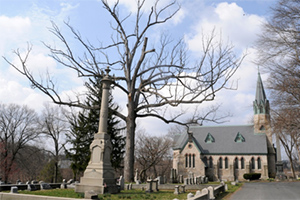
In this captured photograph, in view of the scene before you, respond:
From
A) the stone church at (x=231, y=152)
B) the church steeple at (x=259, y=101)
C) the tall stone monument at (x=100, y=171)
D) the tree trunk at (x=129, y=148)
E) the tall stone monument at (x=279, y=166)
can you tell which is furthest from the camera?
the church steeple at (x=259, y=101)

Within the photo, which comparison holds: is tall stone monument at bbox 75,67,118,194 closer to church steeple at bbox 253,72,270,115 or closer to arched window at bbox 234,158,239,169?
arched window at bbox 234,158,239,169

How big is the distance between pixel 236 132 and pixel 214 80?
3482cm

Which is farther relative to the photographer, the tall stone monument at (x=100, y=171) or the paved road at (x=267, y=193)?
the paved road at (x=267, y=193)

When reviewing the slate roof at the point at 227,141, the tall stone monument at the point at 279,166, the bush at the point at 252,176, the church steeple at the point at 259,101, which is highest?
the church steeple at the point at 259,101

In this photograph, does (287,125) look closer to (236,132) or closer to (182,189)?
(182,189)

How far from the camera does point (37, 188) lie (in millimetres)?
16406

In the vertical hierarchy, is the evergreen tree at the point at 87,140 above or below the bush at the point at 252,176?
above

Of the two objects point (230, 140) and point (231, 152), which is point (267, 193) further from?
point (230, 140)

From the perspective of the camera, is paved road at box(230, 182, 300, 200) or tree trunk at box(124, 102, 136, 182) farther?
tree trunk at box(124, 102, 136, 182)

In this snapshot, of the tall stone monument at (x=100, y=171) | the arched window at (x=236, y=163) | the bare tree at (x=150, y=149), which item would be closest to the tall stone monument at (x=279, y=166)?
the arched window at (x=236, y=163)

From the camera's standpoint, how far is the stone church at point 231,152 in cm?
4425

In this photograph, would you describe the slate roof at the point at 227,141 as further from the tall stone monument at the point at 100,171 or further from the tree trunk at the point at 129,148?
the tall stone monument at the point at 100,171

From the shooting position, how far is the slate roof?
4547 centimetres

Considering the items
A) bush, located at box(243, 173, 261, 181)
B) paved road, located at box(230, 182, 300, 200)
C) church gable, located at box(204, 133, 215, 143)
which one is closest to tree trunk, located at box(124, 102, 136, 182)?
paved road, located at box(230, 182, 300, 200)
